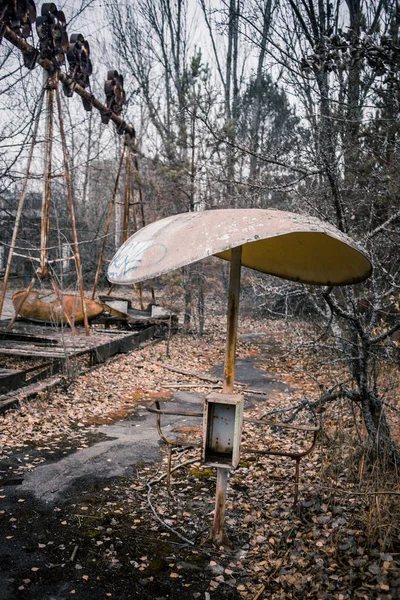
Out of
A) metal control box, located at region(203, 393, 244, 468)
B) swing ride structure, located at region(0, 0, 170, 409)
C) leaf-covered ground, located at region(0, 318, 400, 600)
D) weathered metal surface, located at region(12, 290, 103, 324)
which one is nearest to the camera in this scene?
A: leaf-covered ground, located at region(0, 318, 400, 600)

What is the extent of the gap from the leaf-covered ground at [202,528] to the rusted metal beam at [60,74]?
15.0ft

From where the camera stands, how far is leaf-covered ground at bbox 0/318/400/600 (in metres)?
3.03

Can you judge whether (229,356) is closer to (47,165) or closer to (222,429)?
(222,429)

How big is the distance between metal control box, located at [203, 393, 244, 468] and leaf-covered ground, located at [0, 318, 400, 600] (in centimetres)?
36

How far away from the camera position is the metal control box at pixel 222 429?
3.21 meters

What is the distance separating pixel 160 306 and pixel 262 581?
1164 centimetres

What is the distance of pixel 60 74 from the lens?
29.9ft

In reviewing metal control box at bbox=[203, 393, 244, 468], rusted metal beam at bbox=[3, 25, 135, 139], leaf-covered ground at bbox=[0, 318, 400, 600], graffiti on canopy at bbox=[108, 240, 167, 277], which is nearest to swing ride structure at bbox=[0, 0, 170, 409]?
rusted metal beam at bbox=[3, 25, 135, 139]

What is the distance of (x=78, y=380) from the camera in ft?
26.2

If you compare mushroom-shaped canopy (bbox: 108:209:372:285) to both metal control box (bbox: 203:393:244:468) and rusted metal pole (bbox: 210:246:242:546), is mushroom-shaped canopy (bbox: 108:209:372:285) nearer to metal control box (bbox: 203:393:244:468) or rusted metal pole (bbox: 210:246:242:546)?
rusted metal pole (bbox: 210:246:242:546)

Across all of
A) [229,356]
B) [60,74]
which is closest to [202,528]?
[229,356]

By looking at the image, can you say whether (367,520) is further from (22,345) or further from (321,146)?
(22,345)

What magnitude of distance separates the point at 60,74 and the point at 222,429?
822 cm

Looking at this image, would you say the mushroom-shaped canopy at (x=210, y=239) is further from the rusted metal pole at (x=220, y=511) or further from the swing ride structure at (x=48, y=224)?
the swing ride structure at (x=48, y=224)
